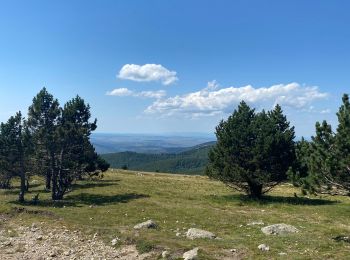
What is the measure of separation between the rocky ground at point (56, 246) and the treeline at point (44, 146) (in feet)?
47.8

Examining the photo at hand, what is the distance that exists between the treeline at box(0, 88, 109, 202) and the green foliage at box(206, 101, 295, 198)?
1568 centimetres

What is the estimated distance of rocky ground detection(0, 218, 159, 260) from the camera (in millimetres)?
21203

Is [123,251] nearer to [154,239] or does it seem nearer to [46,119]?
[154,239]

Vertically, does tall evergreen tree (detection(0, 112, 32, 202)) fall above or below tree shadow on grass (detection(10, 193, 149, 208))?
above

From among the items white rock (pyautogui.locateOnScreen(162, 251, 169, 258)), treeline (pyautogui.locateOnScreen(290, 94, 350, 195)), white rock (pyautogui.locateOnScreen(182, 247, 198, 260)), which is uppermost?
treeline (pyautogui.locateOnScreen(290, 94, 350, 195))

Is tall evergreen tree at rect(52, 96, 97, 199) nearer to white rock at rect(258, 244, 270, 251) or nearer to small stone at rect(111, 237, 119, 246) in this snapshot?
small stone at rect(111, 237, 119, 246)

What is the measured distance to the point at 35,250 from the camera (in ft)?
74.4

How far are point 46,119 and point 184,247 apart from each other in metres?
33.2

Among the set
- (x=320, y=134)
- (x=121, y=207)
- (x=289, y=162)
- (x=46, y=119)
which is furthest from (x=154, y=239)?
(x=46, y=119)

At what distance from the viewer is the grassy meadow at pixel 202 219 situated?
68.9 ft

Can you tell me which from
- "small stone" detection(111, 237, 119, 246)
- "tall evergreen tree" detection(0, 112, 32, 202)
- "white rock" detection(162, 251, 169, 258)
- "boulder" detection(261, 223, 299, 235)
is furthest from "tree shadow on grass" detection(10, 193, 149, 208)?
"white rock" detection(162, 251, 169, 258)

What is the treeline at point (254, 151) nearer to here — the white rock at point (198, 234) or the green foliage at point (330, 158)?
the green foliage at point (330, 158)

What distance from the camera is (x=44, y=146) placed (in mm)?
44688

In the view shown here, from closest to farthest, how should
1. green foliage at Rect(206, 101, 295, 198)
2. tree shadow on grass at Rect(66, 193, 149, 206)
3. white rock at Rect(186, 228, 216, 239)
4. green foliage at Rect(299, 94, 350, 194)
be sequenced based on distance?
green foliage at Rect(299, 94, 350, 194) < white rock at Rect(186, 228, 216, 239) < tree shadow on grass at Rect(66, 193, 149, 206) < green foliage at Rect(206, 101, 295, 198)
